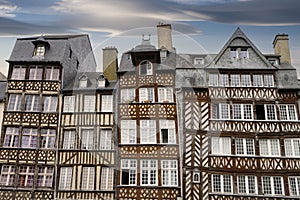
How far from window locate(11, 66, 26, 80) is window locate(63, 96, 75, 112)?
2.89 m

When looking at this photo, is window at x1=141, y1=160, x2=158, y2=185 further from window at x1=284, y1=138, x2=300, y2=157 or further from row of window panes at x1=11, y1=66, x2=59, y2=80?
row of window panes at x1=11, y1=66, x2=59, y2=80

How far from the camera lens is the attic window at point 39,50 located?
2125 centimetres

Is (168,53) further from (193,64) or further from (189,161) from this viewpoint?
(189,161)

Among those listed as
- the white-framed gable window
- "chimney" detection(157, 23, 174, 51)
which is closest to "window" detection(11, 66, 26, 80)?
the white-framed gable window

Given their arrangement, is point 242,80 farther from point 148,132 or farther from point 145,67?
point 148,132

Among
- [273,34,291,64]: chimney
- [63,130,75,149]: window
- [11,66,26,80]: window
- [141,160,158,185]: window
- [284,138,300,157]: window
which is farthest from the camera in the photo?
[273,34,291,64]: chimney

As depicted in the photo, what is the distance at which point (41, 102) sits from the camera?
1991cm

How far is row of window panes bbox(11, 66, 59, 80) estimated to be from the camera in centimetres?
2052

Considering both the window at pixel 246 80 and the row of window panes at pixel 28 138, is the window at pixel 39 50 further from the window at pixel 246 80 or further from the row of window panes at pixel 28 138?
the window at pixel 246 80

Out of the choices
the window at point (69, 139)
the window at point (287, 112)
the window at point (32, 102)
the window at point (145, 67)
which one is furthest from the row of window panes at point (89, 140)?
the window at point (287, 112)

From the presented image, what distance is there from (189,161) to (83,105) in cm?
679

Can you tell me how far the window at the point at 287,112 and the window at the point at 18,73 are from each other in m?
14.9

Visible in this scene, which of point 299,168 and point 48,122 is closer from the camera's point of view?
point 299,168

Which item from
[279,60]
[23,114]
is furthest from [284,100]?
[23,114]
